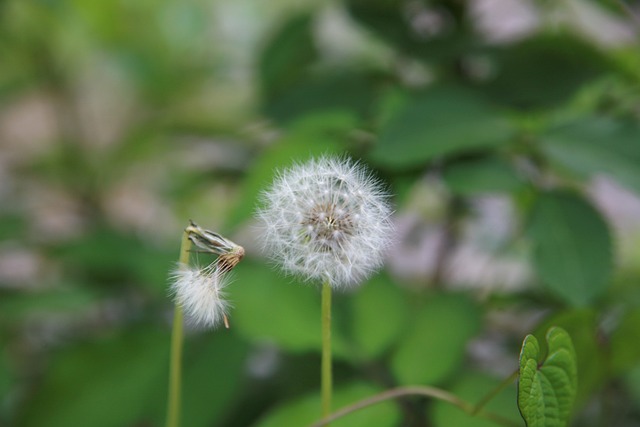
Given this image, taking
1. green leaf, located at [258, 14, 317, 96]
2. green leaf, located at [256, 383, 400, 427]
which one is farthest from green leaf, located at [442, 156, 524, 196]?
green leaf, located at [258, 14, 317, 96]

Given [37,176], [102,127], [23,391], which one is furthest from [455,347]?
[102,127]

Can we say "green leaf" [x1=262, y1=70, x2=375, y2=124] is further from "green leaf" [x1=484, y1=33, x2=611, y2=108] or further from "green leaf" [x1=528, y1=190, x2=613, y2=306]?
"green leaf" [x1=528, y1=190, x2=613, y2=306]

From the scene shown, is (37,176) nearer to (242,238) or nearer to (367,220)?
(242,238)

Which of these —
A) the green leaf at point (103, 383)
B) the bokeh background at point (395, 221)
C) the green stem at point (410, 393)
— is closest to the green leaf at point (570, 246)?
the bokeh background at point (395, 221)

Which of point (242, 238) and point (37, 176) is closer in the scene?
point (242, 238)

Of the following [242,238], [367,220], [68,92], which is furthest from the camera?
[68,92]

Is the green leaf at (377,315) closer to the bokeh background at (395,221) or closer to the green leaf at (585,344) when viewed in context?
the bokeh background at (395,221)

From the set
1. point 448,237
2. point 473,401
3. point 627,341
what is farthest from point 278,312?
point 448,237
